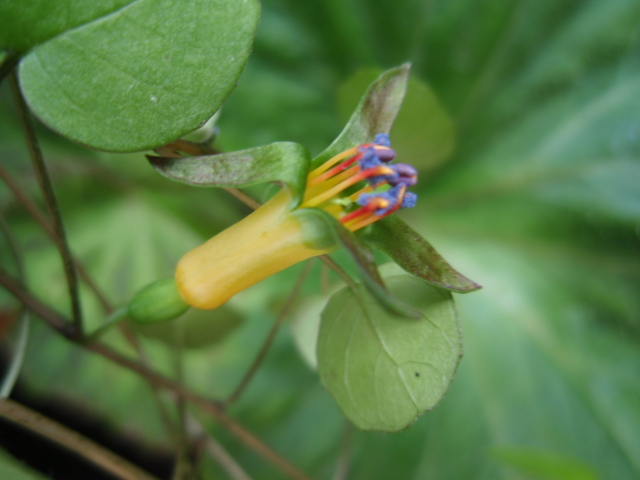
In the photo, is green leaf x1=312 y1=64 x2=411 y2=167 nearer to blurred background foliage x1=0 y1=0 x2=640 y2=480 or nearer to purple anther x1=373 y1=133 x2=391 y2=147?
purple anther x1=373 y1=133 x2=391 y2=147

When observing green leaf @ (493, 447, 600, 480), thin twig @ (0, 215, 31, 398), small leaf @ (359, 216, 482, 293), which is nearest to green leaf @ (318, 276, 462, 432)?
small leaf @ (359, 216, 482, 293)

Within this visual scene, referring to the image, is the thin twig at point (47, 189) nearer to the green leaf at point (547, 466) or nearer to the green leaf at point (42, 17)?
the green leaf at point (42, 17)

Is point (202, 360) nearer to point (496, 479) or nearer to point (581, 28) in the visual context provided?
point (496, 479)

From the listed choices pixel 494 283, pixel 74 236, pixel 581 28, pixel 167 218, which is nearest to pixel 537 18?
pixel 581 28

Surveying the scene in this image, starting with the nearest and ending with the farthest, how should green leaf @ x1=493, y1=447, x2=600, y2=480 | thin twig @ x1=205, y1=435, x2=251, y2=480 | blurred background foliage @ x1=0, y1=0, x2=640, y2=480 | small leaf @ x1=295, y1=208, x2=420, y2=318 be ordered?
small leaf @ x1=295, y1=208, x2=420, y2=318, green leaf @ x1=493, y1=447, x2=600, y2=480, thin twig @ x1=205, y1=435, x2=251, y2=480, blurred background foliage @ x1=0, y1=0, x2=640, y2=480

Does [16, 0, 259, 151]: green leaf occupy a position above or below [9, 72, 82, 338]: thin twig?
above

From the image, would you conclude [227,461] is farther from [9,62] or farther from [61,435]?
[9,62]

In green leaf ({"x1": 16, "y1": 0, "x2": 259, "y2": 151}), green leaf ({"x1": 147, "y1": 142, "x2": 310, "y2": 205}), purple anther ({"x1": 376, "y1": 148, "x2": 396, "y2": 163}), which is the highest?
green leaf ({"x1": 16, "y1": 0, "x2": 259, "y2": 151})

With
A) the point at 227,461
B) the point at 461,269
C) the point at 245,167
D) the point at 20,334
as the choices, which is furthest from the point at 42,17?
the point at 461,269
